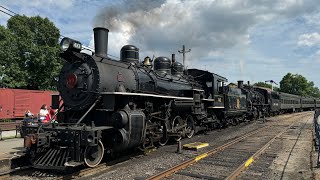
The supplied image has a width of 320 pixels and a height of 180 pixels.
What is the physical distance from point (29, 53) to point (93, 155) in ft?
94.2

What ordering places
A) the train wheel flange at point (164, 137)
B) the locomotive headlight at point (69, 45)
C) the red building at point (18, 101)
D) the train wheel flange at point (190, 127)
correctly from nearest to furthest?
the locomotive headlight at point (69, 45), the train wheel flange at point (164, 137), the train wheel flange at point (190, 127), the red building at point (18, 101)

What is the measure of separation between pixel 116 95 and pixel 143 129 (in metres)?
1.34

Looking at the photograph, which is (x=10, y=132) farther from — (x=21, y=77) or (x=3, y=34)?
(x=3, y=34)

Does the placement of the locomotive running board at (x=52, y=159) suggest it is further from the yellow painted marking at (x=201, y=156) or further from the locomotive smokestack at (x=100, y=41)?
the yellow painted marking at (x=201, y=156)

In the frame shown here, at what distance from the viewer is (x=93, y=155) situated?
27.1ft

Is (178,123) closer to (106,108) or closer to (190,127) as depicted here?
(190,127)

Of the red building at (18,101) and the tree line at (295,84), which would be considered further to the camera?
the tree line at (295,84)

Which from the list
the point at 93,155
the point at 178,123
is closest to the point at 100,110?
the point at 93,155

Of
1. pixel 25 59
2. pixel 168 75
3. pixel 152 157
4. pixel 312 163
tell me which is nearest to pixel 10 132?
pixel 168 75

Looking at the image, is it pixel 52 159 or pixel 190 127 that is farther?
pixel 190 127

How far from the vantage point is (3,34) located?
33.6 meters

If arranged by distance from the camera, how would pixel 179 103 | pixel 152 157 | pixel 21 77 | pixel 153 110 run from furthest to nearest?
1. pixel 21 77
2. pixel 179 103
3. pixel 153 110
4. pixel 152 157

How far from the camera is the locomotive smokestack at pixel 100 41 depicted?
10031 millimetres

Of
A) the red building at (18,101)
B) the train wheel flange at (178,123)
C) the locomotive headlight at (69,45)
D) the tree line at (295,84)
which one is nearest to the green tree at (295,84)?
the tree line at (295,84)
